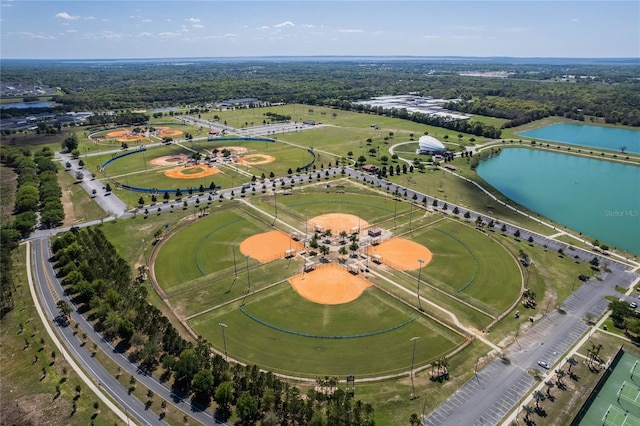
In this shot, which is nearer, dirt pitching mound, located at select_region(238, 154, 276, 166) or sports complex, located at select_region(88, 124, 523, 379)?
sports complex, located at select_region(88, 124, 523, 379)

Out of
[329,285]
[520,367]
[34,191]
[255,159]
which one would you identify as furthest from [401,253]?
[34,191]

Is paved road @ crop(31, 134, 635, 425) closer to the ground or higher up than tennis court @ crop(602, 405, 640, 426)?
higher up

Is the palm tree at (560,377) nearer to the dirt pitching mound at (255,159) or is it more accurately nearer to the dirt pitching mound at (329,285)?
the dirt pitching mound at (329,285)

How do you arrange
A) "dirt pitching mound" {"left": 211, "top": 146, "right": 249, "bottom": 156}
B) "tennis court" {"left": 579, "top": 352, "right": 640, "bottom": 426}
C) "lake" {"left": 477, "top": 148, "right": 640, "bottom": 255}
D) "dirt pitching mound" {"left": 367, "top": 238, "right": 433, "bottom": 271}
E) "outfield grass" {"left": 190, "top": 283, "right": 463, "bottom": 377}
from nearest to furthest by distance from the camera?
"tennis court" {"left": 579, "top": 352, "right": 640, "bottom": 426}
"outfield grass" {"left": 190, "top": 283, "right": 463, "bottom": 377}
"dirt pitching mound" {"left": 367, "top": 238, "right": 433, "bottom": 271}
"lake" {"left": 477, "top": 148, "right": 640, "bottom": 255}
"dirt pitching mound" {"left": 211, "top": 146, "right": 249, "bottom": 156}

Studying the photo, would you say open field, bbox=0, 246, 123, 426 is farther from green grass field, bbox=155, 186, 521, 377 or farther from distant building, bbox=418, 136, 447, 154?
distant building, bbox=418, 136, 447, 154

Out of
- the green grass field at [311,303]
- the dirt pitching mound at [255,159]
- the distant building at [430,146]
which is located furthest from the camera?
the distant building at [430,146]

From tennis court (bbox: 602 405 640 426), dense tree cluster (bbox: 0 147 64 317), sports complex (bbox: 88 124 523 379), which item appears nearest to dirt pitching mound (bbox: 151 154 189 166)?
sports complex (bbox: 88 124 523 379)

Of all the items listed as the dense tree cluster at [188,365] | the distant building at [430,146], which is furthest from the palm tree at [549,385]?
the distant building at [430,146]
